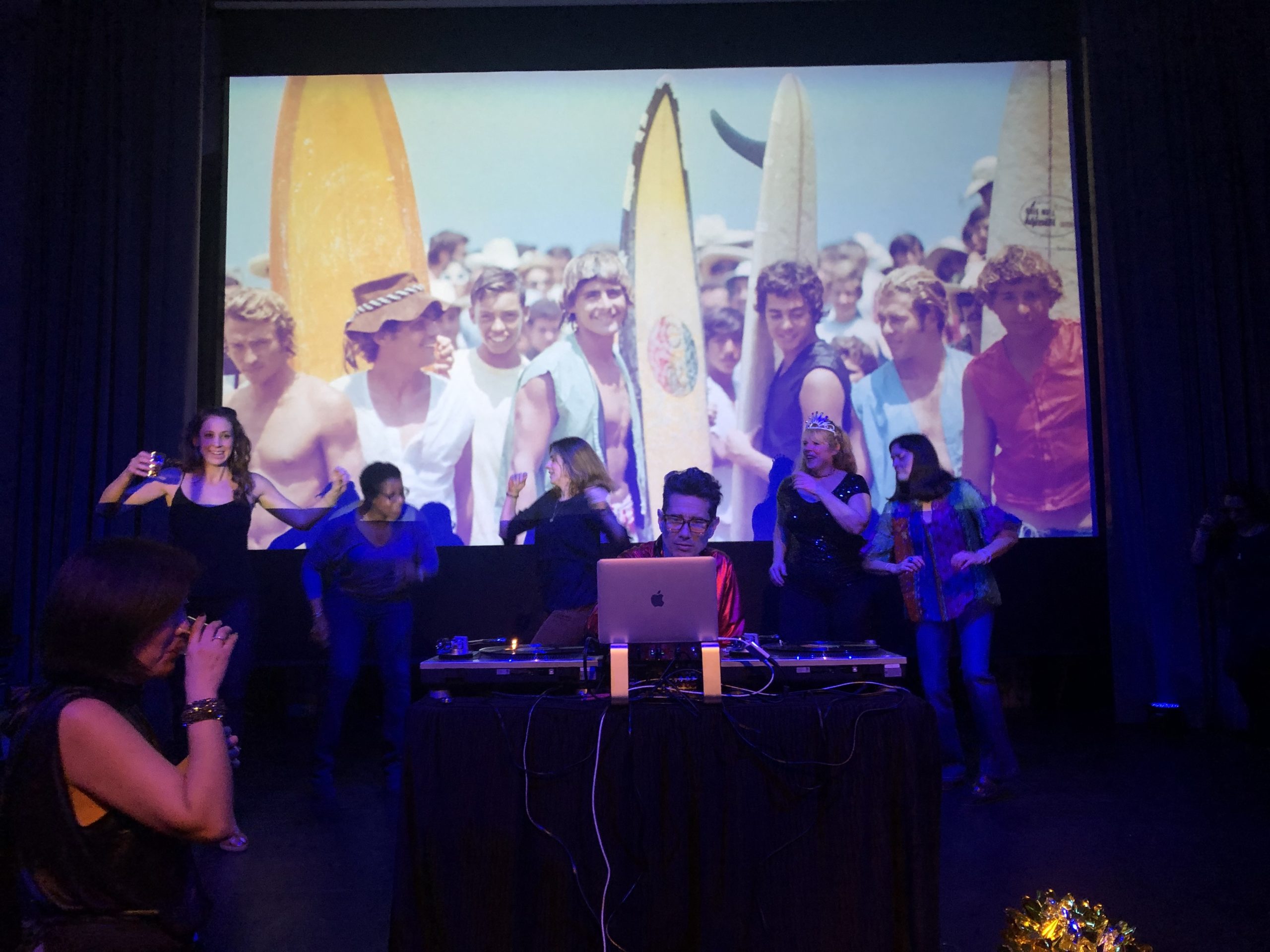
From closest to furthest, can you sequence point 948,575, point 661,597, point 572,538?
point 661,597, point 948,575, point 572,538

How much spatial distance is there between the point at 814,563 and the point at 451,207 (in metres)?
2.97

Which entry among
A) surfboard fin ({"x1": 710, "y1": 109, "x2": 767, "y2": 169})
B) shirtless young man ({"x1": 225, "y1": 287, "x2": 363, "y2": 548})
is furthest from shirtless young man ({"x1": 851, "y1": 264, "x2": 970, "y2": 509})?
shirtless young man ({"x1": 225, "y1": 287, "x2": 363, "y2": 548})

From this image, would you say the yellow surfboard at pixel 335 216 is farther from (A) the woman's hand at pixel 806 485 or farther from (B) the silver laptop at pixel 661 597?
(B) the silver laptop at pixel 661 597

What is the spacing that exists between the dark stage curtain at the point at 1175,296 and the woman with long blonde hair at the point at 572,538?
304 centimetres

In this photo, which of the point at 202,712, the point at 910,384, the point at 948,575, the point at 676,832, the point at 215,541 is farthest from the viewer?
the point at 910,384

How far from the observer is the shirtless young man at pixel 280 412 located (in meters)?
5.37

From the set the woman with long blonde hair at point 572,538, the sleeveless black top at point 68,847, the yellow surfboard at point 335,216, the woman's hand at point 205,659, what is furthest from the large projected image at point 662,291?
the sleeveless black top at point 68,847

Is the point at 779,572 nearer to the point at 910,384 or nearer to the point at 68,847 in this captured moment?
the point at 910,384

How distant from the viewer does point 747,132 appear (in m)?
5.43

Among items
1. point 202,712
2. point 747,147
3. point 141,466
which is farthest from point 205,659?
point 747,147

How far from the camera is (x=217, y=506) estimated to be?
3.79 metres

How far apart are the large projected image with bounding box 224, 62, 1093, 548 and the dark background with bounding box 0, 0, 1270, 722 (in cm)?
25

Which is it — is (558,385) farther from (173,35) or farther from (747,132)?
(173,35)

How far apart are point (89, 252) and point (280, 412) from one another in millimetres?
1408
